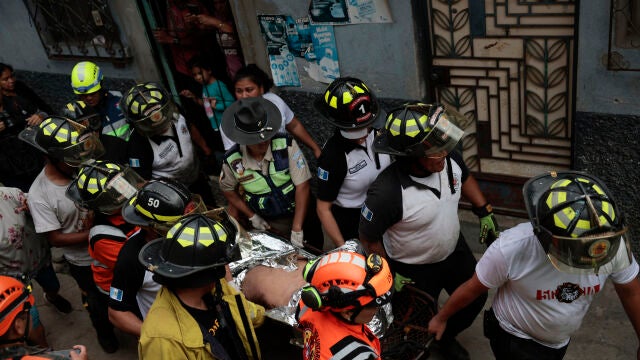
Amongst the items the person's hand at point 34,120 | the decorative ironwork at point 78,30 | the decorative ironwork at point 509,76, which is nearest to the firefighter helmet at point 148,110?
the person's hand at point 34,120

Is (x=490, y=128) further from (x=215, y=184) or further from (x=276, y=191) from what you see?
(x=215, y=184)

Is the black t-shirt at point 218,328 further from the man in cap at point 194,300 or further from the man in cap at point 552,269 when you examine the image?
the man in cap at point 552,269

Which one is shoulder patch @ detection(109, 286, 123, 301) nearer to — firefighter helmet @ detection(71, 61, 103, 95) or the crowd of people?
the crowd of people

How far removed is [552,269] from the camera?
102 inches

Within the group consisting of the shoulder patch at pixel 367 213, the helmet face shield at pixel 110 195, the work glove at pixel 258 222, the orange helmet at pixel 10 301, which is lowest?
the work glove at pixel 258 222

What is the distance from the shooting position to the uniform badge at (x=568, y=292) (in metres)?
2.62

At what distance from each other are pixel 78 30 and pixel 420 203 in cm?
566

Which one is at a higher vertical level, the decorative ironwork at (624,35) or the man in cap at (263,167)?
the decorative ironwork at (624,35)

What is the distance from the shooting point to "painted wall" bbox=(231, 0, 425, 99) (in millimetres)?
4770

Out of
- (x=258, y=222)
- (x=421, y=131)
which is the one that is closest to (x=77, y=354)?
(x=258, y=222)

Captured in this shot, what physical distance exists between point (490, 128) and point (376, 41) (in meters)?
1.22

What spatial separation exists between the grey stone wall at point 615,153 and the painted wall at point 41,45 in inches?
182

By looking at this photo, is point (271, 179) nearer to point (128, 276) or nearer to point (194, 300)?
point (128, 276)

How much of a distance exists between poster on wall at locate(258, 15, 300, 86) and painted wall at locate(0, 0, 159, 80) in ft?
5.57
